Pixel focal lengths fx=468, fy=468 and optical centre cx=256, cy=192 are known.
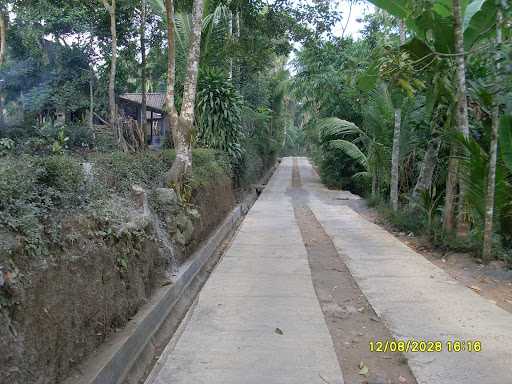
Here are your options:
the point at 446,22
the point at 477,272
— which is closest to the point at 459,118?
the point at 446,22

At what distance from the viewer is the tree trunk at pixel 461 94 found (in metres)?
6.61

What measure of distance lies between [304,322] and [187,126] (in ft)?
15.4

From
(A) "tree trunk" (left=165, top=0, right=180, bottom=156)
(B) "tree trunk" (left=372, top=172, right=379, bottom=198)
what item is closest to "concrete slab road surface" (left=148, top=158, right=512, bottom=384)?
(A) "tree trunk" (left=165, top=0, right=180, bottom=156)

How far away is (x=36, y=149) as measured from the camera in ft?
35.7

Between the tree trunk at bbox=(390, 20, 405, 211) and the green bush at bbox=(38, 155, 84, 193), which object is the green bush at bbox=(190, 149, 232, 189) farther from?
the tree trunk at bbox=(390, 20, 405, 211)

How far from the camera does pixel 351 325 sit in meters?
4.92

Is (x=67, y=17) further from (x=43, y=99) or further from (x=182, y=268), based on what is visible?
(x=182, y=268)

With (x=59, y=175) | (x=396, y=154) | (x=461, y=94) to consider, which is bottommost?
(x=59, y=175)

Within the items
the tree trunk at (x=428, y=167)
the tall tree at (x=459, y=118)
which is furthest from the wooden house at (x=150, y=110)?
the tall tree at (x=459, y=118)

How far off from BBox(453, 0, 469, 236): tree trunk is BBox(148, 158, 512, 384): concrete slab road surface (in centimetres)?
96

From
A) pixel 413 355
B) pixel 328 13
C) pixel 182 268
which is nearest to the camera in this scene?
pixel 413 355

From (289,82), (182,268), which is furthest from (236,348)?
(289,82)

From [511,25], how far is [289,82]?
2045cm

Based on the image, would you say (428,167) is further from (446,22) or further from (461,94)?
(446,22)
